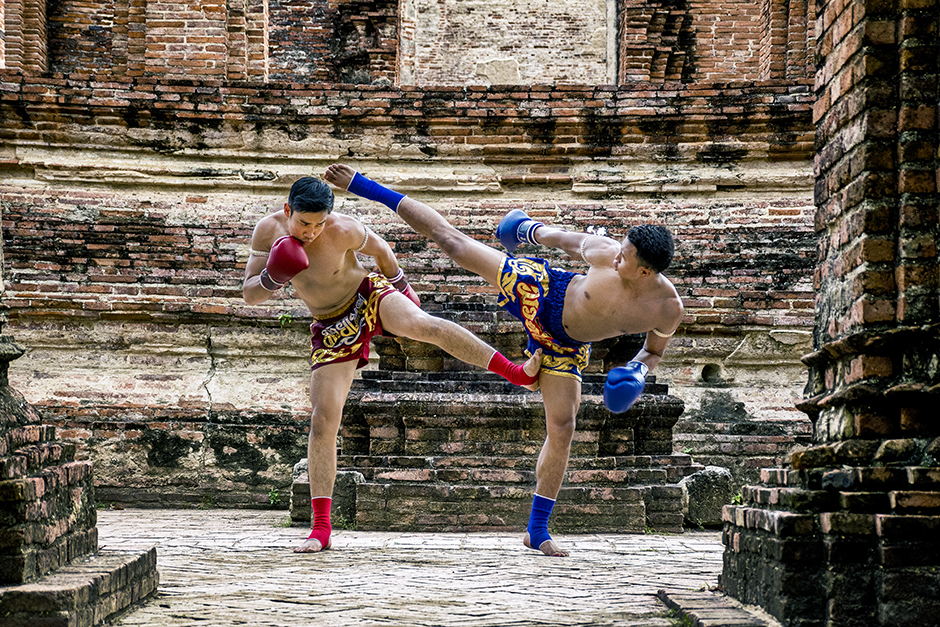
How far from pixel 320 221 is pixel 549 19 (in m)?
8.97

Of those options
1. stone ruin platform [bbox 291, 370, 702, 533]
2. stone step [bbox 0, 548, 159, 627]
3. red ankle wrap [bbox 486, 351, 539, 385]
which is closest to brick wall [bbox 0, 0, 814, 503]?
stone ruin platform [bbox 291, 370, 702, 533]

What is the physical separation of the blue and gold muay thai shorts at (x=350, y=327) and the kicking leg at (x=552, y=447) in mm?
936

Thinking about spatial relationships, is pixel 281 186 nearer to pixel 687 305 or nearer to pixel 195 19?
pixel 195 19

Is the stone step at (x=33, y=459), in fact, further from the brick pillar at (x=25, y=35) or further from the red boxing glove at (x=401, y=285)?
the brick pillar at (x=25, y=35)

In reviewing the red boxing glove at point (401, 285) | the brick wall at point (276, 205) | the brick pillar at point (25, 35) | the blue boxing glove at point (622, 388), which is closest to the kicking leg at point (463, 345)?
the red boxing glove at point (401, 285)

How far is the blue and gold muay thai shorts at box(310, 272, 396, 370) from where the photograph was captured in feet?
14.7

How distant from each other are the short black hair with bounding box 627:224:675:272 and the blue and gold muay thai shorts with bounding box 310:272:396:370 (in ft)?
4.35

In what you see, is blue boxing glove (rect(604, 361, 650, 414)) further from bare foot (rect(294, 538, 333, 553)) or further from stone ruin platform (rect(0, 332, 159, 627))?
stone ruin platform (rect(0, 332, 159, 627))

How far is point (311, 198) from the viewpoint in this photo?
4.13 meters

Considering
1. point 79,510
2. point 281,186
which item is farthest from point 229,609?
point 281,186

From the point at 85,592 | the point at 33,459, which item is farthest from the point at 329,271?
the point at 85,592

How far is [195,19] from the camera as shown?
32.1ft

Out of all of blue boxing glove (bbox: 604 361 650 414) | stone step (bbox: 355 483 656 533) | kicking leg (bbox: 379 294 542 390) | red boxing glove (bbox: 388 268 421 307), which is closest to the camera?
blue boxing glove (bbox: 604 361 650 414)

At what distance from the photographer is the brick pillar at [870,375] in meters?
2.32
